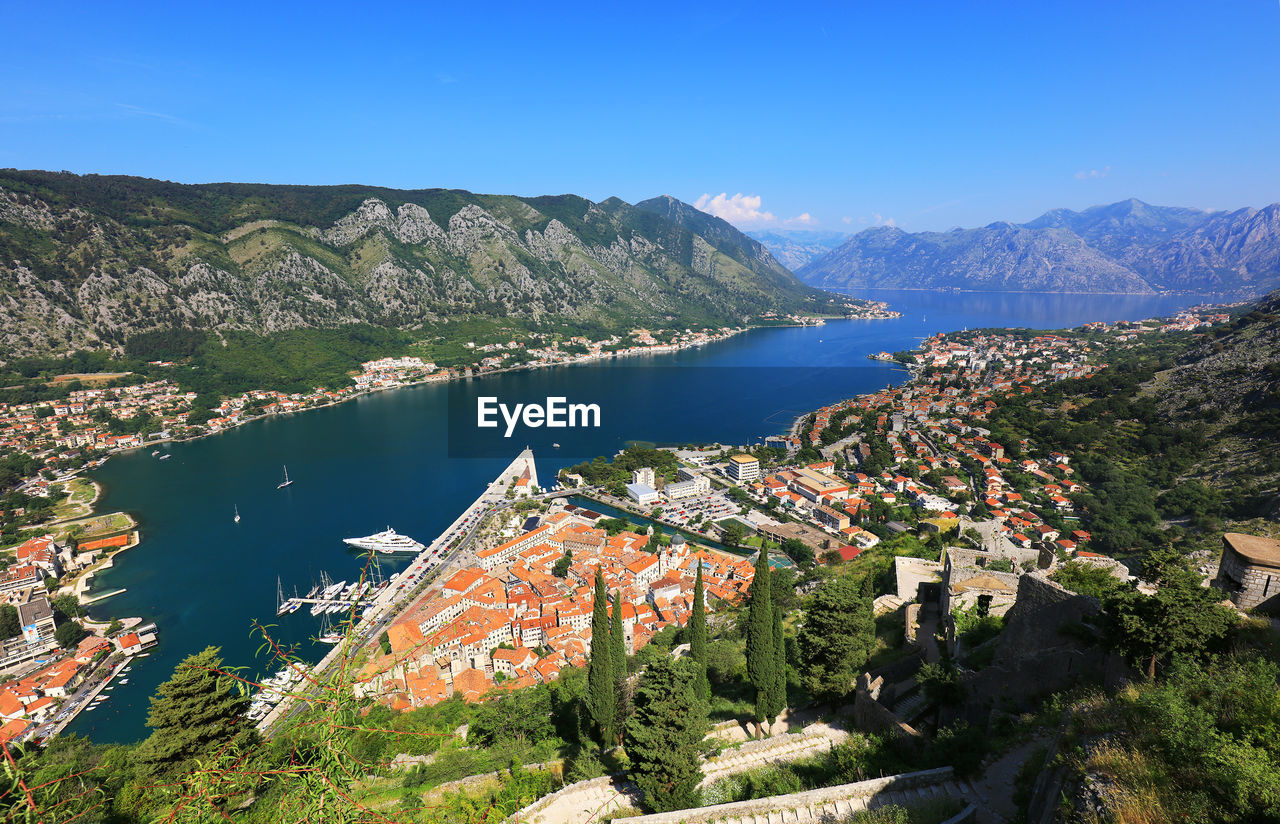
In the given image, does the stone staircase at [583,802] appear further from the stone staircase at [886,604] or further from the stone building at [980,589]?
the stone staircase at [886,604]

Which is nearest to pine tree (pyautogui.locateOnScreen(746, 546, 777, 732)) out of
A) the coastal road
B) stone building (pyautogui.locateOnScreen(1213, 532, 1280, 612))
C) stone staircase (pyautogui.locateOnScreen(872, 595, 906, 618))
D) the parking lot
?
stone staircase (pyautogui.locateOnScreen(872, 595, 906, 618))

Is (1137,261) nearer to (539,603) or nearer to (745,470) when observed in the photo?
(745,470)

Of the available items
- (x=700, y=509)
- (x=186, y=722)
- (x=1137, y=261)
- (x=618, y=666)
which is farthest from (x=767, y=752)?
(x=1137, y=261)

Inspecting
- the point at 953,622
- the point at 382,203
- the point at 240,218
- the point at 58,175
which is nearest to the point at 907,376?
the point at 953,622

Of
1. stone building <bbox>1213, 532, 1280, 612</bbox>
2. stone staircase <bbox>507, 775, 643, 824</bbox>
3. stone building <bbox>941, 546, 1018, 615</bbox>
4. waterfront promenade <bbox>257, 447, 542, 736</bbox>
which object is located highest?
stone building <bbox>1213, 532, 1280, 612</bbox>

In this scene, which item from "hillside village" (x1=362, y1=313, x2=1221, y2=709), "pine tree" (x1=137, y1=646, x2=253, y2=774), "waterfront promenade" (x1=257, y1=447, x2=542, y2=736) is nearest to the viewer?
"pine tree" (x1=137, y1=646, x2=253, y2=774)

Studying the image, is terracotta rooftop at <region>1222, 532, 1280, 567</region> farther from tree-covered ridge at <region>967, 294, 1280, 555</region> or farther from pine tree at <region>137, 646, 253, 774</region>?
tree-covered ridge at <region>967, 294, 1280, 555</region>

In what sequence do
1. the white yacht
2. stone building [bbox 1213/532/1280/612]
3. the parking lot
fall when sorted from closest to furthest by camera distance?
stone building [bbox 1213/532/1280/612] < the white yacht < the parking lot
